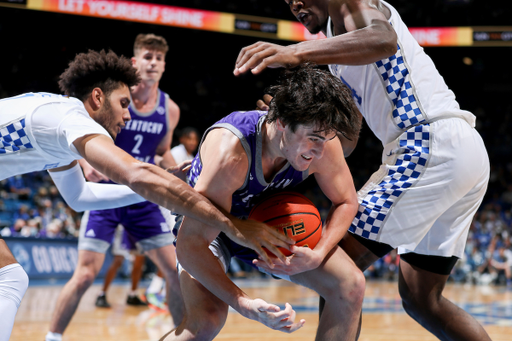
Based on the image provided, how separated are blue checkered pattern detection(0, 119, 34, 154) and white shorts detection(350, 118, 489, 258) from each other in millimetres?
1713

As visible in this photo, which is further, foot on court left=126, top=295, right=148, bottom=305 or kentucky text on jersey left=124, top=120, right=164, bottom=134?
foot on court left=126, top=295, right=148, bottom=305

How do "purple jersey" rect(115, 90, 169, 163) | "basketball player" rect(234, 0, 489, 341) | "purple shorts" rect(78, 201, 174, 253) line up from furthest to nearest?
"purple jersey" rect(115, 90, 169, 163) → "purple shorts" rect(78, 201, 174, 253) → "basketball player" rect(234, 0, 489, 341)

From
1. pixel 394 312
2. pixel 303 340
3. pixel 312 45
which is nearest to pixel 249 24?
pixel 394 312

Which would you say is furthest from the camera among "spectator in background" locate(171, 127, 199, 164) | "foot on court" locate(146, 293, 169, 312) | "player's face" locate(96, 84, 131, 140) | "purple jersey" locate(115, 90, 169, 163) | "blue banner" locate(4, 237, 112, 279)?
"blue banner" locate(4, 237, 112, 279)

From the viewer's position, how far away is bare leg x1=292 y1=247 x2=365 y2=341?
2.48 meters

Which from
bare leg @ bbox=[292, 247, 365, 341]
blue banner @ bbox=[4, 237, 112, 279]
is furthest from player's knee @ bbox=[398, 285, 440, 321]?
blue banner @ bbox=[4, 237, 112, 279]

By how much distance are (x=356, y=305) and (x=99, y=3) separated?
13371 millimetres

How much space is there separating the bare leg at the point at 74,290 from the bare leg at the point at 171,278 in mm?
492

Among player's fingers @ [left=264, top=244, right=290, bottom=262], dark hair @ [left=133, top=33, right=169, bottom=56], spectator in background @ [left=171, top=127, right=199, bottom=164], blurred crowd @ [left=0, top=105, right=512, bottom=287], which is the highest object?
dark hair @ [left=133, top=33, right=169, bottom=56]

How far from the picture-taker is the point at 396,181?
2.58 metres

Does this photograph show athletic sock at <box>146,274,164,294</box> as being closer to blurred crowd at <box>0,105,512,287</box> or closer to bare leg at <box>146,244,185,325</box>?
bare leg at <box>146,244,185,325</box>

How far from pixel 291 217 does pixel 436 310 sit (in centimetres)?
100

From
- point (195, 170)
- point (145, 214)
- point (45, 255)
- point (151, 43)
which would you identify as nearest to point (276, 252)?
point (195, 170)

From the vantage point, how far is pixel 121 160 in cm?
215
